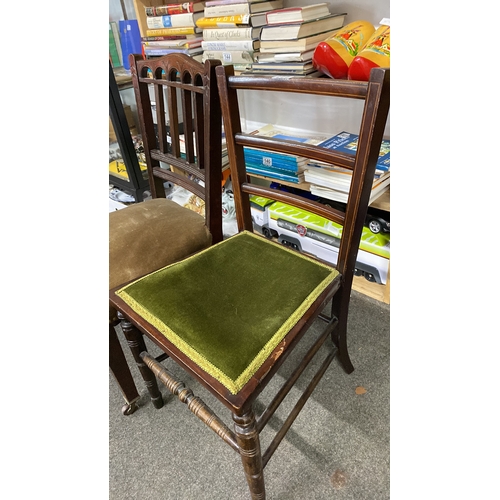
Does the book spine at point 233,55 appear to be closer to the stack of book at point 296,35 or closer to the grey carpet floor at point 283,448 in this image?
the stack of book at point 296,35

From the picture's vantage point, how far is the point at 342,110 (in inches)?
51.3

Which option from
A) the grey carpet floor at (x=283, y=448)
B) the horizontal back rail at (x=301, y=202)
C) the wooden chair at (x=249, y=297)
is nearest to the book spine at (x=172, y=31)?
the wooden chair at (x=249, y=297)

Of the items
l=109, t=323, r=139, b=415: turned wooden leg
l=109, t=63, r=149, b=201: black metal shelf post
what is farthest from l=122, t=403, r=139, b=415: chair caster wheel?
l=109, t=63, r=149, b=201: black metal shelf post

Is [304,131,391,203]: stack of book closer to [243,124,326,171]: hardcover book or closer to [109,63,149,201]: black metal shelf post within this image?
[243,124,326,171]: hardcover book

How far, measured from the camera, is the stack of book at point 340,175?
109 centimetres

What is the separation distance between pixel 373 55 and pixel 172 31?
0.95m

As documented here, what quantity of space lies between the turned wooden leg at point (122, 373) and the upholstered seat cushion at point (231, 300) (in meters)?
0.18

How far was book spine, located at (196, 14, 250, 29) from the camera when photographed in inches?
46.2

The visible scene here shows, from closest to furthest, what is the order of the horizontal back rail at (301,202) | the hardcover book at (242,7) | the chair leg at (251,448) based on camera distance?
1. the chair leg at (251,448)
2. the horizontal back rail at (301,202)
3. the hardcover book at (242,7)

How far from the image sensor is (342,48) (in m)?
1.01

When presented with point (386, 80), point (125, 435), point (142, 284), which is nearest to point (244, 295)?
point (142, 284)

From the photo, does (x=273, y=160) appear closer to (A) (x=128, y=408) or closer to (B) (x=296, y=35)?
(B) (x=296, y=35)

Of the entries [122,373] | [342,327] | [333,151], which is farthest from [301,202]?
[122,373]

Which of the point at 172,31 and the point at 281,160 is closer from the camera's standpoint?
the point at 281,160
